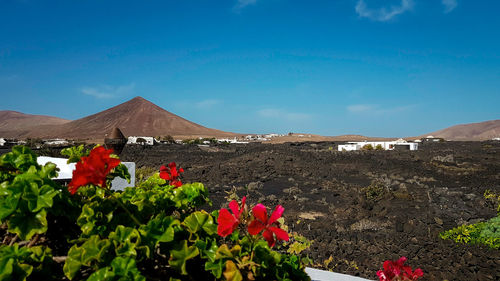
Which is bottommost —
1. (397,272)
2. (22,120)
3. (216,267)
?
(397,272)

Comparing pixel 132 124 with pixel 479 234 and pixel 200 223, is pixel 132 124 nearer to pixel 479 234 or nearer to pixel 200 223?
pixel 479 234

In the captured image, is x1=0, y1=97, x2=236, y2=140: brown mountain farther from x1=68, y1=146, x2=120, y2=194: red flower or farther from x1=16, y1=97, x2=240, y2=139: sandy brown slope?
x1=68, y1=146, x2=120, y2=194: red flower

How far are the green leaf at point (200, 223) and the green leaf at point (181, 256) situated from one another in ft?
0.36

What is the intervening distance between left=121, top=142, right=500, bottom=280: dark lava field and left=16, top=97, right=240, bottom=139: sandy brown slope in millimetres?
65525

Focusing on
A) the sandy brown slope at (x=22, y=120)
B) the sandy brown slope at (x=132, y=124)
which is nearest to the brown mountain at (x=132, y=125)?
the sandy brown slope at (x=132, y=124)

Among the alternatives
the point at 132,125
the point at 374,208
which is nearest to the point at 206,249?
the point at 374,208

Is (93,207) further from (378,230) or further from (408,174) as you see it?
(408,174)

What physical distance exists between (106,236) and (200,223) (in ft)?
1.01

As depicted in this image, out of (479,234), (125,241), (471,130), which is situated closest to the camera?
(125,241)

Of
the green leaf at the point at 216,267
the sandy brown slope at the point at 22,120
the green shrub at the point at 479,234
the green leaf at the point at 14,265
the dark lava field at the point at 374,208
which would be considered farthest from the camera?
the sandy brown slope at the point at 22,120

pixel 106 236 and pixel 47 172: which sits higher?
pixel 47 172

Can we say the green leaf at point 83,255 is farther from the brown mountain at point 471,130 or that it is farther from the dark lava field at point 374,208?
the brown mountain at point 471,130

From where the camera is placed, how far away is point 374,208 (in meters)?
7.22

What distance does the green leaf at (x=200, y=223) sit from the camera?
1.09 m
